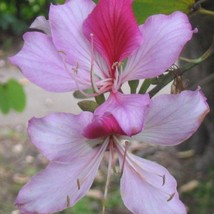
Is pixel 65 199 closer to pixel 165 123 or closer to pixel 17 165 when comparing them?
pixel 165 123

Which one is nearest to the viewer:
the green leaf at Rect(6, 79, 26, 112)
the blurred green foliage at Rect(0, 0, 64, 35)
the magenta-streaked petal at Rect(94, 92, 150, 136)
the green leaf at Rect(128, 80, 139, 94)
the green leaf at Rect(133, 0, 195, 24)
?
the magenta-streaked petal at Rect(94, 92, 150, 136)

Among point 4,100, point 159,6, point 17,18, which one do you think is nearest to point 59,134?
point 159,6

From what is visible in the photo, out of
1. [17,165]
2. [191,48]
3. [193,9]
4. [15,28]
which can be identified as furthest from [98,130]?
[15,28]

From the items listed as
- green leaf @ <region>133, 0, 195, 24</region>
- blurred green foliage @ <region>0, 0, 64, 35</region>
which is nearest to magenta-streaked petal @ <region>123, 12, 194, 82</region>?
green leaf @ <region>133, 0, 195, 24</region>

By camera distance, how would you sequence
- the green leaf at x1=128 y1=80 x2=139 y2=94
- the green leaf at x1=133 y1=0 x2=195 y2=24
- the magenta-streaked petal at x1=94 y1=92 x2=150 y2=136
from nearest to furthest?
1. the magenta-streaked petal at x1=94 y1=92 x2=150 y2=136
2. the green leaf at x1=128 y1=80 x2=139 y2=94
3. the green leaf at x1=133 y1=0 x2=195 y2=24

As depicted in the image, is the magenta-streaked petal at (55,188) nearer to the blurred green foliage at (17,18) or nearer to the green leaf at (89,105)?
the green leaf at (89,105)

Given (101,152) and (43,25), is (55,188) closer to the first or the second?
(101,152)

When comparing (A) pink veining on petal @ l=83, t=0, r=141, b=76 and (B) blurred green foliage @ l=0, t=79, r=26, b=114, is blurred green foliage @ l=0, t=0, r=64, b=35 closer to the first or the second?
(B) blurred green foliage @ l=0, t=79, r=26, b=114
